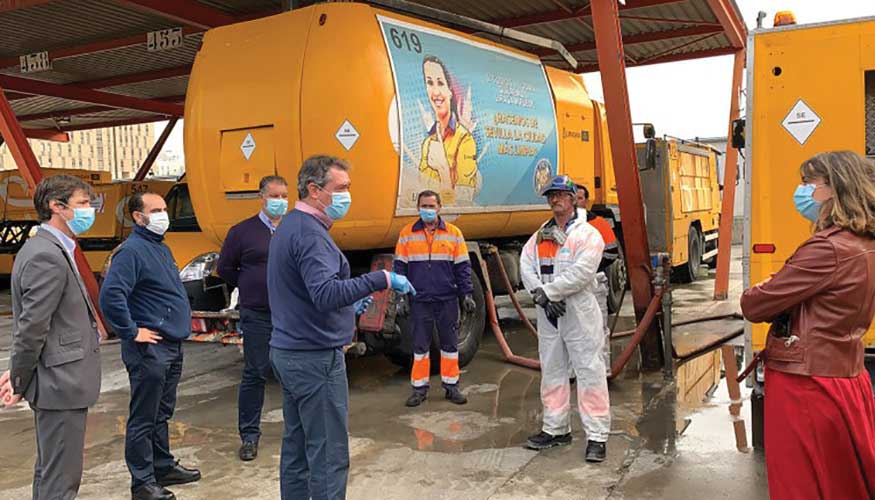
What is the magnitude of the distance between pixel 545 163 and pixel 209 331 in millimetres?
4128

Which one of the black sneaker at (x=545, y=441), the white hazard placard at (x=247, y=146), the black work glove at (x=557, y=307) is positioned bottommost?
the black sneaker at (x=545, y=441)

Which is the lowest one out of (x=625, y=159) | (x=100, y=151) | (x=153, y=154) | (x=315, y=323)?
(x=315, y=323)

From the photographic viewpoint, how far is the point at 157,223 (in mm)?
4211

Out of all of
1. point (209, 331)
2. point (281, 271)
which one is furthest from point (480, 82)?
point (281, 271)

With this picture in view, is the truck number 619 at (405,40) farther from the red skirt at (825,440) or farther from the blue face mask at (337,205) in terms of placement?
the red skirt at (825,440)

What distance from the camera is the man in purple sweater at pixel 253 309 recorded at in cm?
502

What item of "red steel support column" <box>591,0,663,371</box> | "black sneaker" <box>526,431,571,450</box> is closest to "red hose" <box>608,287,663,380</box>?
"red steel support column" <box>591,0,663,371</box>

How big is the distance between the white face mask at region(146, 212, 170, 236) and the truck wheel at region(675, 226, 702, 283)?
1227cm

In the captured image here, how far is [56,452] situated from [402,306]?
3578 mm

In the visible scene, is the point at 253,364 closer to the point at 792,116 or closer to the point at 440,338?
Answer: the point at 440,338

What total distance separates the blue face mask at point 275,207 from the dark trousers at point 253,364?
0.71m

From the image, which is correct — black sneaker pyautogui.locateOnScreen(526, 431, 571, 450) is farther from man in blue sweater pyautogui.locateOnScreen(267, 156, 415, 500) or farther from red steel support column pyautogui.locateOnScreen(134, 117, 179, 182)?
red steel support column pyautogui.locateOnScreen(134, 117, 179, 182)

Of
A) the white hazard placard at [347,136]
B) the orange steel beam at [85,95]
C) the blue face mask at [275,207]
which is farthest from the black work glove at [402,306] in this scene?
the orange steel beam at [85,95]

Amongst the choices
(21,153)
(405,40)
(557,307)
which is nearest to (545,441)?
(557,307)
